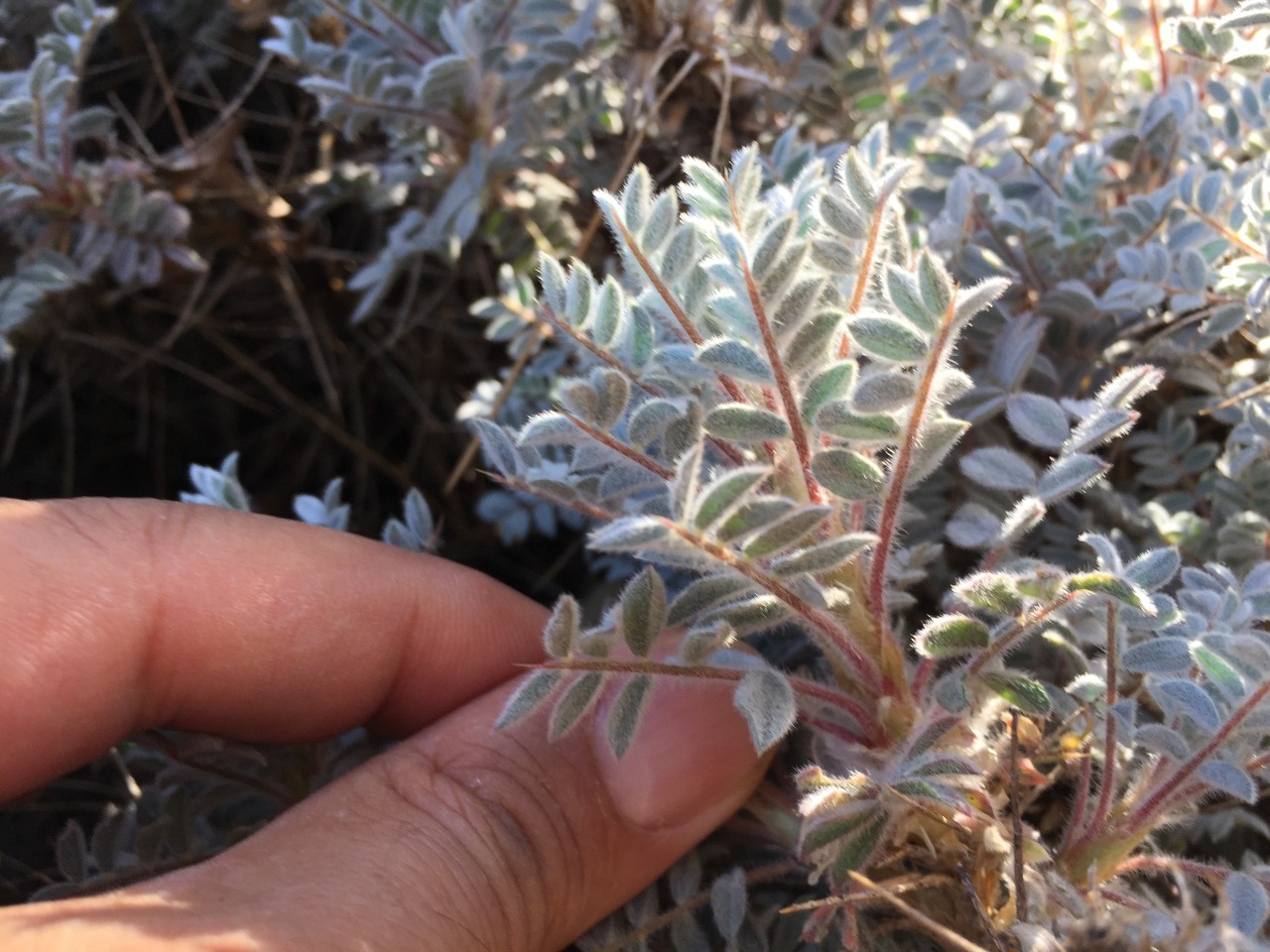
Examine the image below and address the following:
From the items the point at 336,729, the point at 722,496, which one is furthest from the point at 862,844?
the point at 336,729

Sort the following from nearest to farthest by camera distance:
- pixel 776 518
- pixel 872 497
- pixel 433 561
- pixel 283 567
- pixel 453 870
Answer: pixel 776 518
pixel 872 497
pixel 453 870
pixel 283 567
pixel 433 561

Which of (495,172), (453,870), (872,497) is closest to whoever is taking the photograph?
(872,497)

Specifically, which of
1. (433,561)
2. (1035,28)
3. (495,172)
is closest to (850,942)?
(433,561)

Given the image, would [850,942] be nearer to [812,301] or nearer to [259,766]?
[812,301]

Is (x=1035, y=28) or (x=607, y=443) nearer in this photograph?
(x=607, y=443)

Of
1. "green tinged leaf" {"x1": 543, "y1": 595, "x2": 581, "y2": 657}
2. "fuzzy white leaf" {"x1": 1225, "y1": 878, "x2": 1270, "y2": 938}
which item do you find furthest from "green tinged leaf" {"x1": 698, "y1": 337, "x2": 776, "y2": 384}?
"fuzzy white leaf" {"x1": 1225, "y1": 878, "x2": 1270, "y2": 938}

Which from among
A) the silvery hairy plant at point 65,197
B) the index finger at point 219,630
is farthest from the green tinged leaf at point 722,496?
the silvery hairy plant at point 65,197
